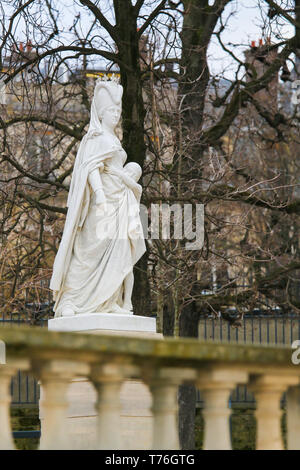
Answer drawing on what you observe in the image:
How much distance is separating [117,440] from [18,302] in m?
12.2

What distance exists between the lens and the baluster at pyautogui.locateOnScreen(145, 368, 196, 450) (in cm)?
389

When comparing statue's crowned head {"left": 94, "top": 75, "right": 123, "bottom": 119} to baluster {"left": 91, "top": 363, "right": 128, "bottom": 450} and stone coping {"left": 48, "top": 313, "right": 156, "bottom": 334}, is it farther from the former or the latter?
baluster {"left": 91, "top": 363, "right": 128, "bottom": 450}

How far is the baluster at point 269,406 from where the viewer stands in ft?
13.8

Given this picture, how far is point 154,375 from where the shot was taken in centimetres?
388

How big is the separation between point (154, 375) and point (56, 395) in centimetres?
46

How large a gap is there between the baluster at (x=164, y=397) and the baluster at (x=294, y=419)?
60 cm

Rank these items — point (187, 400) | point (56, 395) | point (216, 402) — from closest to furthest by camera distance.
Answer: point (56, 395), point (216, 402), point (187, 400)

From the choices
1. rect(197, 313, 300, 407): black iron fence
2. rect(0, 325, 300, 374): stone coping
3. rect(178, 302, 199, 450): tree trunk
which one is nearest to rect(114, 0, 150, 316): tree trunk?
rect(178, 302, 199, 450): tree trunk

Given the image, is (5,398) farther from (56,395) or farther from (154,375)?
(154,375)

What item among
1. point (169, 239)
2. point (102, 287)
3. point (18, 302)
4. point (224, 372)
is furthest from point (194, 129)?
point (224, 372)

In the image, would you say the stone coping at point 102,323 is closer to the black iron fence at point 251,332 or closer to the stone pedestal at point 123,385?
the stone pedestal at point 123,385

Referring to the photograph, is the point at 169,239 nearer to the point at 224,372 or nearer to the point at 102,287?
the point at 102,287

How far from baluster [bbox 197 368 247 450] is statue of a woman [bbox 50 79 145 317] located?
473cm

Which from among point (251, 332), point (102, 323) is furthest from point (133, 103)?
point (251, 332)
